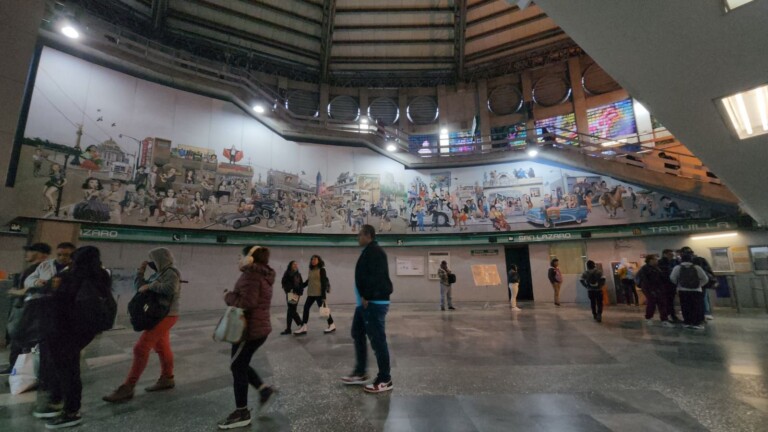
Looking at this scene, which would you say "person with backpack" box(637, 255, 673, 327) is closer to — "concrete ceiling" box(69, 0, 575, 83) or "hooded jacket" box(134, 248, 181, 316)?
"hooded jacket" box(134, 248, 181, 316)

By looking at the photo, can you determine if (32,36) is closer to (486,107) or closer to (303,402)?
(303,402)

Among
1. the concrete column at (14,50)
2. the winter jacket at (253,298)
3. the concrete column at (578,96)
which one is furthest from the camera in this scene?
the concrete column at (578,96)

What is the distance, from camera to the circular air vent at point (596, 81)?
17750 millimetres

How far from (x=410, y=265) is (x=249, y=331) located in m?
14.0

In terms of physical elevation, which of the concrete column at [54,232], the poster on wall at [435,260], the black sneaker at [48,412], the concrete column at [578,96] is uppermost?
the concrete column at [578,96]

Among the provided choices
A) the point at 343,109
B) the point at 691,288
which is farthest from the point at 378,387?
the point at 343,109

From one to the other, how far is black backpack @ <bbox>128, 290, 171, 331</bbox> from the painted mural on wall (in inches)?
413

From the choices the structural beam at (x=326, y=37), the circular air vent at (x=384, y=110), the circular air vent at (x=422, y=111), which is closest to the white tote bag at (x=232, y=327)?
the structural beam at (x=326, y=37)

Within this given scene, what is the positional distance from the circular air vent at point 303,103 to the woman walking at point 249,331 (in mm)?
19299

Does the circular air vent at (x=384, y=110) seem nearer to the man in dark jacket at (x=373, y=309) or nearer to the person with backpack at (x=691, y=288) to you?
the person with backpack at (x=691, y=288)

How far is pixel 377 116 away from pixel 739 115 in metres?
18.9

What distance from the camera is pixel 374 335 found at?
145 inches

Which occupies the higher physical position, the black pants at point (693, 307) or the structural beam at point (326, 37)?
the structural beam at point (326, 37)

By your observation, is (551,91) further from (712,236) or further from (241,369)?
→ (241,369)
